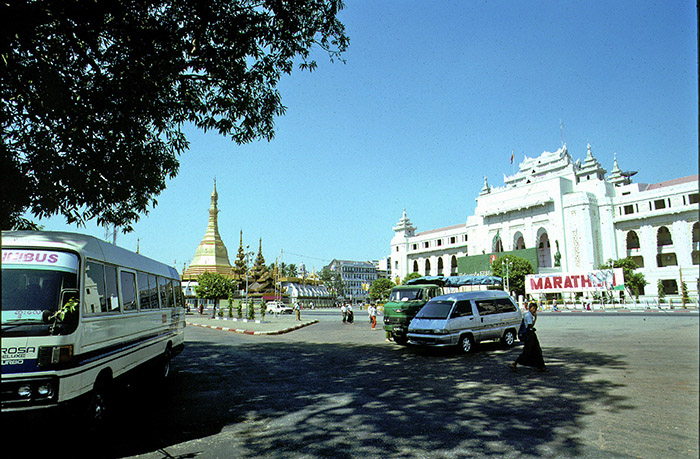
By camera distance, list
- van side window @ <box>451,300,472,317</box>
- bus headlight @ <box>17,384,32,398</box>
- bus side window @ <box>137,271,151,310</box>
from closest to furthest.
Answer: bus headlight @ <box>17,384,32,398</box> → bus side window @ <box>137,271,151,310</box> → van side window @ <box>451,300,472,317</box>

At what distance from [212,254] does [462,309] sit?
6868 cm

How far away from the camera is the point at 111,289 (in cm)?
671

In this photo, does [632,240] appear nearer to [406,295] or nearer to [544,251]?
[544,251]

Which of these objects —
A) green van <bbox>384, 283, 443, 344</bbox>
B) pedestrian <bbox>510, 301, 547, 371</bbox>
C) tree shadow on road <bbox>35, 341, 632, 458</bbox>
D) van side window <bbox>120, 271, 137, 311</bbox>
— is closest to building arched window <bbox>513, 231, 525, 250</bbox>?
green van <bbox>384, 283, 443, 344</bbox>

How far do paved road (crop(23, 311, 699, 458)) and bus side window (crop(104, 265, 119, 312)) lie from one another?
1.64 m

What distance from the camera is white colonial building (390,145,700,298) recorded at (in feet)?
206

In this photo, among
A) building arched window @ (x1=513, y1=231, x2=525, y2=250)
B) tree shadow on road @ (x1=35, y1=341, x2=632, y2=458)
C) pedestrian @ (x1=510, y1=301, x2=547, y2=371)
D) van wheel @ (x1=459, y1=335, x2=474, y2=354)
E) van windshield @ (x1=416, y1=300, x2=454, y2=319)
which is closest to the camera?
tree shadow on road @ (x1=35, y1=341, x2=632, y2=458)

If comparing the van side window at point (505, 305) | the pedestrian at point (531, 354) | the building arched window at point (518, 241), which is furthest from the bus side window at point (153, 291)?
the building arched window at point (518, 241)

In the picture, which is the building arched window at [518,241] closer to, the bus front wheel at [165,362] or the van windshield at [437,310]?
the van windshield at [437,310]

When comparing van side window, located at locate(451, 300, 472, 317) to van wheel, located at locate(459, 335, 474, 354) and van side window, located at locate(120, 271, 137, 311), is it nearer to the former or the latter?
van wheel, located at locate(459, 335, 474, 354)

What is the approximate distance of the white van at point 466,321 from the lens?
42.6 ft


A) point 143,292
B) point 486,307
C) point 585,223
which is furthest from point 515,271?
point 143,292

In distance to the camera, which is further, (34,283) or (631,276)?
(631,276)

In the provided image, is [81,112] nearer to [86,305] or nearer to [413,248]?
[86,305]
